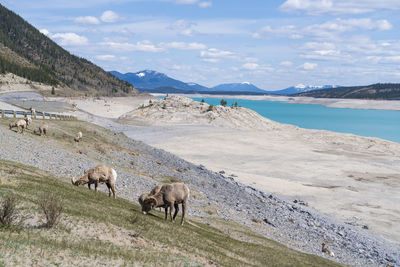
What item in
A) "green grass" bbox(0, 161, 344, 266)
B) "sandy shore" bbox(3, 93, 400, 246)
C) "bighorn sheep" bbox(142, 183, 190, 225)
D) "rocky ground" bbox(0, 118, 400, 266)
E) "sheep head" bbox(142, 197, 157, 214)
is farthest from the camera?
"sandy shore" bbox(3, 93, 400, 246)

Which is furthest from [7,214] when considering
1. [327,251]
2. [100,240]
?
[327,251]

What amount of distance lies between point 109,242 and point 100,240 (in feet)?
0.97

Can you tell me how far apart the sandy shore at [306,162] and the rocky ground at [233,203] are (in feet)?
13.4

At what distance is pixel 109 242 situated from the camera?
38.5ft

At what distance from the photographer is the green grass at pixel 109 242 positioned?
34.0 feet

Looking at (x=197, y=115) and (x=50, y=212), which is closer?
(x=50, y=212)

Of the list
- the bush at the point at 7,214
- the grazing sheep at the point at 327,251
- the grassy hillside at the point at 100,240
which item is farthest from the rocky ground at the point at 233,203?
the bush at the point at 7,214

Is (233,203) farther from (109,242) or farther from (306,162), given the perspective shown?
(306,162)

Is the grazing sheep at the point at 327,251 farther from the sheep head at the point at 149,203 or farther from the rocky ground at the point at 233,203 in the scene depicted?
the sheep head at the point at 149,203

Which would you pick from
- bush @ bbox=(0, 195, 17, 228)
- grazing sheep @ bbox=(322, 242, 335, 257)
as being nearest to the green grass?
bush @ bbox=(0, 195, 17, 228)

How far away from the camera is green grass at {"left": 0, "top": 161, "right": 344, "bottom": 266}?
10.4 metres

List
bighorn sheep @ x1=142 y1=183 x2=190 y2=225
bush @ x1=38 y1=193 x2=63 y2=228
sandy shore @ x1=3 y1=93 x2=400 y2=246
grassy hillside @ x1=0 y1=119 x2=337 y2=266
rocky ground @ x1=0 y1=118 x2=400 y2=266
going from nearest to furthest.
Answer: grassy hillside @ x1=0 y1=119 x2=337 y2=266, bush @ x1=38 y1=193 x2=63 y2=228, bighorn sheep @ x1=142 y1=183 x2=190 y2=225, rocky ground @ x1=0 y1=118 x2=400 y2=266, sandy shore @ x1=3 y1=93 x2=400 y2=246

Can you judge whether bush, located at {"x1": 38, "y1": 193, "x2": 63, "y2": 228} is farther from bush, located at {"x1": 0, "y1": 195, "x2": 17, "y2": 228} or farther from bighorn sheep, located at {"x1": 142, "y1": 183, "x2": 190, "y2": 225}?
bighorn sheep, located at {"x1": 142, "y1": 183, "x2": 190, "y2": 225}

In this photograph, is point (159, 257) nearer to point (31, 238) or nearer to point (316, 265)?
point (31, 238)
